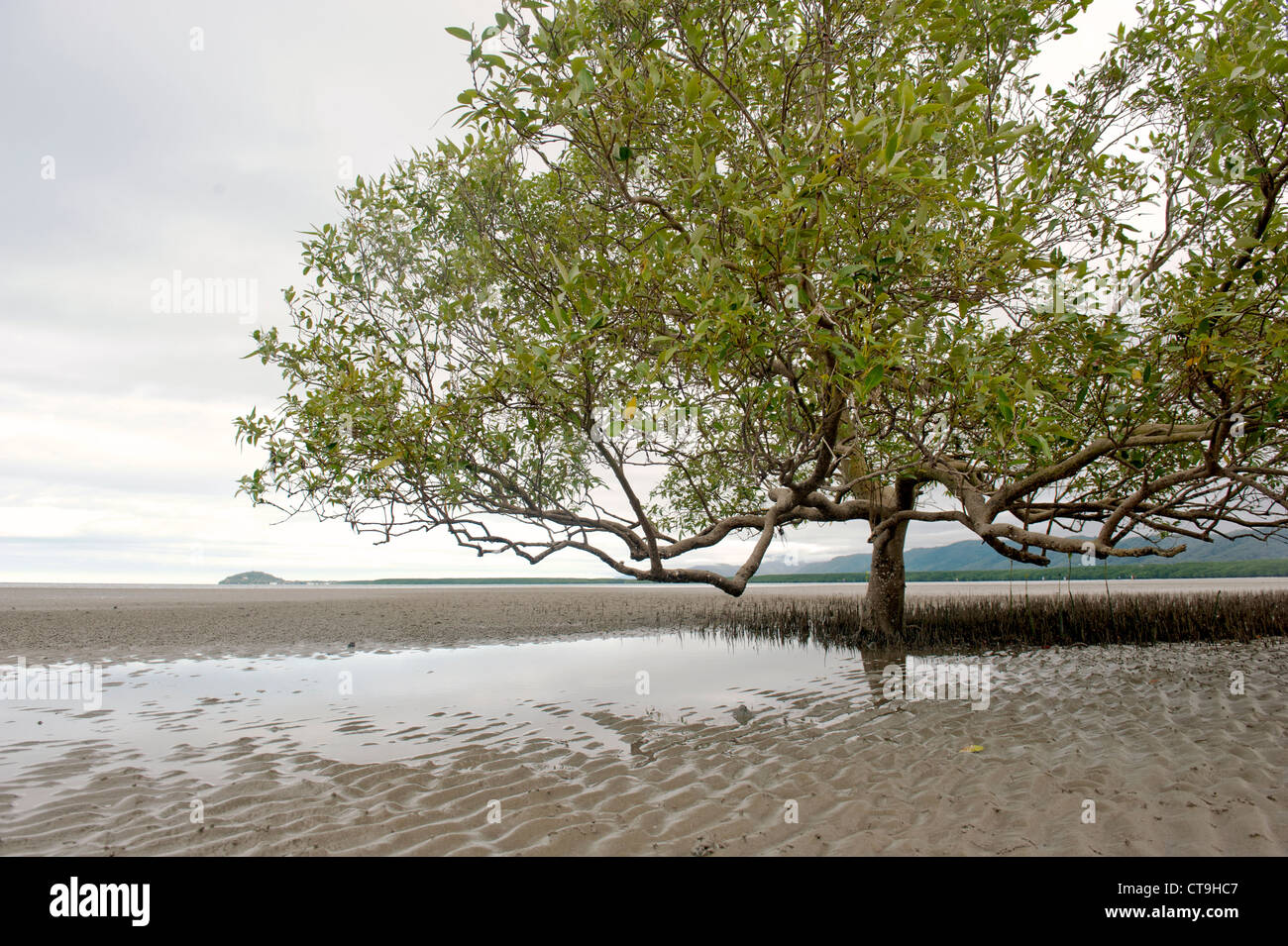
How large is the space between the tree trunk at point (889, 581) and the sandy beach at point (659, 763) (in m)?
1.73

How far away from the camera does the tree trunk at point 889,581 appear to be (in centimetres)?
1219

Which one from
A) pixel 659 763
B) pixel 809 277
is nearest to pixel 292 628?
pixel 659 763

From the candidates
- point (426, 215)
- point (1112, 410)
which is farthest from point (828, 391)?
point (426, 215)

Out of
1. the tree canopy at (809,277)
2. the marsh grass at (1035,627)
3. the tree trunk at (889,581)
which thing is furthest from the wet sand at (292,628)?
the tree canopy at (809,277)

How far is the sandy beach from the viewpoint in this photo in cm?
406

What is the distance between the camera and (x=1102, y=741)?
573 cm

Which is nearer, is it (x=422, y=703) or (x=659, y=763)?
(x=659, y=763)

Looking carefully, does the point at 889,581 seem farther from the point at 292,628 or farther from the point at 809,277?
the point at 292,628

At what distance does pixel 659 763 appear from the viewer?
5.61 m

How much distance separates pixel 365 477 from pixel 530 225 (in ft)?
10.6

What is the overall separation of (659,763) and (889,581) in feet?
26.6

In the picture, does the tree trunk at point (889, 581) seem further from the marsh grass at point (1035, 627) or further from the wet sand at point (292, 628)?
the wet sand at point (292, 628)

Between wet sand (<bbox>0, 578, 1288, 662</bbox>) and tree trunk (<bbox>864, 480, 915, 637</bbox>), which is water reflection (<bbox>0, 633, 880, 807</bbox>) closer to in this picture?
tree trunk (<bbox>864, 480, 915, 637</bbox>)
